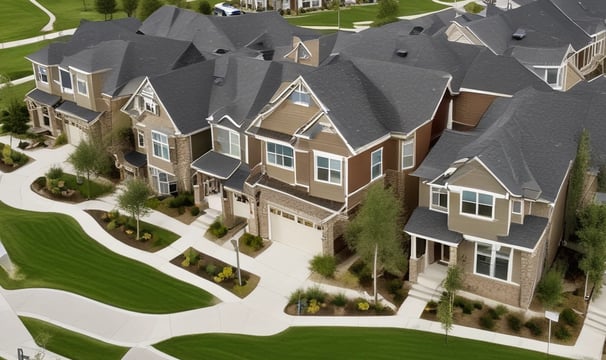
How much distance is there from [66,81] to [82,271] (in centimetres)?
2071

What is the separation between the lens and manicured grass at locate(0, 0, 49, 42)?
9338 centimetres

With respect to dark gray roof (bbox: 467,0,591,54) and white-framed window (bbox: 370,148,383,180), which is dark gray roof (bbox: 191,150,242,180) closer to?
white-framed window (bbox: 370,148,383,180)

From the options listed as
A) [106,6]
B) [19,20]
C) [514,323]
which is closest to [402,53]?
[514,323]

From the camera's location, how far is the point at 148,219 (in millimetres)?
40500

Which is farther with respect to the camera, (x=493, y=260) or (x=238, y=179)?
(x=238, y=179)

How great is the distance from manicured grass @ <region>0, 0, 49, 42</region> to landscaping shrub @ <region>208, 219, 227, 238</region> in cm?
6583

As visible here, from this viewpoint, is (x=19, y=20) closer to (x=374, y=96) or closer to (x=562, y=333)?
(x=374, y=96)

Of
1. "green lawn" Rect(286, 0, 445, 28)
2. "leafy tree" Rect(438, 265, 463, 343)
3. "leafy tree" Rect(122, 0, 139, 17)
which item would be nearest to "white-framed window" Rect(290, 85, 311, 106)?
"leafy tree" Rect(438, 265, 463, 343)

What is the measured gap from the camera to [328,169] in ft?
112

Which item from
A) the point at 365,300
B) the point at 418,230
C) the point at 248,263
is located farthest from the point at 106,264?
the point at 418,230

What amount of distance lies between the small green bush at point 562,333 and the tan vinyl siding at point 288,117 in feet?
50.3

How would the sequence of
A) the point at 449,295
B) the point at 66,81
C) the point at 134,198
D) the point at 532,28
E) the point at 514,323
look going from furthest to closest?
1. the point at 532,28
2. the point at 66,81
3. the point at 134,198
4. the point at 449,295
5. the point at 514,323

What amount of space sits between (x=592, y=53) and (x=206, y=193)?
3768cm

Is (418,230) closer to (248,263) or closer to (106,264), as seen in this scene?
(248,263)
